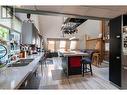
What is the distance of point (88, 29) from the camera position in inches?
494

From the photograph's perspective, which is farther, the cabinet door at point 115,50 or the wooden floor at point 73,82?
the wooden floor at point 73,82

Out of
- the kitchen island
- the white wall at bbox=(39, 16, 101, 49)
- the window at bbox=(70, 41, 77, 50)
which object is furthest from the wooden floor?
the window at bbox=(70, 41, 77, 50)

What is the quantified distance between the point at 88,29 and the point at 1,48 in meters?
10.8

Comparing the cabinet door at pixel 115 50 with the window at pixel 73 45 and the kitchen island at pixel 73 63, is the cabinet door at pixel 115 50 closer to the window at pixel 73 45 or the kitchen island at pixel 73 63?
the kitchen island at pixel 73 63

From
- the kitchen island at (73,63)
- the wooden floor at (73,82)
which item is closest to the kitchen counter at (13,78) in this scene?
the wooden floor at (73,82)

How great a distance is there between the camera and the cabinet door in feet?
12.4

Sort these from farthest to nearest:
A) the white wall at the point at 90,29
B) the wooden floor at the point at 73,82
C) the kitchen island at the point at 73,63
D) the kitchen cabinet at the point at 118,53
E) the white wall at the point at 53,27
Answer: the white wall at the point at 53,27
the white wall at the point at 90,29
the kitchen island at the point at 73,63
the wooden floor at the point at 73,82
the kitchen cabinet at the point at 118,53

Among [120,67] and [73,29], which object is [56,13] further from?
[73,29]

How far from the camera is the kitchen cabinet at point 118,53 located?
3.66 m

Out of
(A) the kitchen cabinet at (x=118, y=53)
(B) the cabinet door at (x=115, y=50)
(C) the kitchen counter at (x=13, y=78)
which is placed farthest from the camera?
(B) the cabinet door at (x=115, y=50)

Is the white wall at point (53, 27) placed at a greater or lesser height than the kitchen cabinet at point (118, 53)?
greater

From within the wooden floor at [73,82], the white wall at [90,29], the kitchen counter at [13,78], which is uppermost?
the white wall at [90,29]

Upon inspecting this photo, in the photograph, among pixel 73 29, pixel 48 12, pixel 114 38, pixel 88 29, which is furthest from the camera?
pixel 88 29
